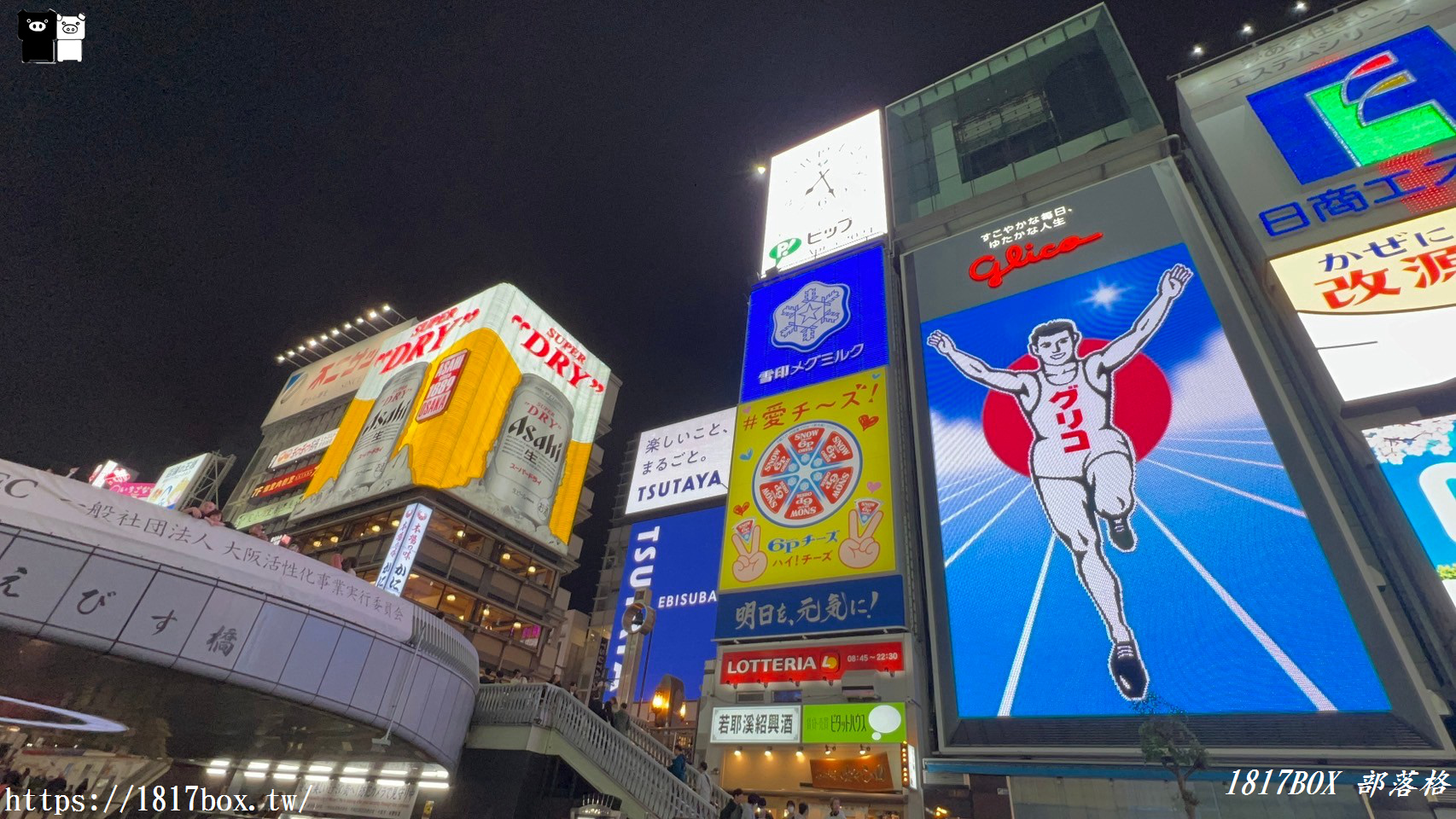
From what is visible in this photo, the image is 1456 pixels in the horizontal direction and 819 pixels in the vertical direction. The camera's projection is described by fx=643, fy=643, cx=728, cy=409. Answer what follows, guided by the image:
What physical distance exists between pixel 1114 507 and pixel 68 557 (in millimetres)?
20452

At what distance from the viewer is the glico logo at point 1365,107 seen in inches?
700

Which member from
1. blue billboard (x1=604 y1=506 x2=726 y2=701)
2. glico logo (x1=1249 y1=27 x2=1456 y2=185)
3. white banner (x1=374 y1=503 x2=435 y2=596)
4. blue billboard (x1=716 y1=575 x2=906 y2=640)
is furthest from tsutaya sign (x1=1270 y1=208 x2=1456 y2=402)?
white banner (x1=374 y1=503 x2=435 y2=596)

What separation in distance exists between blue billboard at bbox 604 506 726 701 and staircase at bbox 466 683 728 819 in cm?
2540

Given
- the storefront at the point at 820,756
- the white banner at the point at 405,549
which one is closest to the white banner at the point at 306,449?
the white banner at the point at 405,549

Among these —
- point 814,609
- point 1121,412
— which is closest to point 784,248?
point 1121,412

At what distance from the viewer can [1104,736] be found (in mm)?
13359

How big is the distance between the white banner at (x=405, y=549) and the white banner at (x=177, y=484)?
78.8 feet

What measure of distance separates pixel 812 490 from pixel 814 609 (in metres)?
4.08

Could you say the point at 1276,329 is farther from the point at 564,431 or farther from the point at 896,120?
the point at 564,431

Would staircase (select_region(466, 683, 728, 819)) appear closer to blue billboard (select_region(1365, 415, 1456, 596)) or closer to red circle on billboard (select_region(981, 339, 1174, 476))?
red circle on billboard (select_region(981, 339, 1174, 476))

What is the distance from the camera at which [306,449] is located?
52.0 metres

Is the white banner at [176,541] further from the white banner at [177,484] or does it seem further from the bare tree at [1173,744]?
the white banner at [177,484]

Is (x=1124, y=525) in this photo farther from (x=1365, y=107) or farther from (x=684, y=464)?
(x=684, y=464)

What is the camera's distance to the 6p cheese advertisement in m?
19.1
